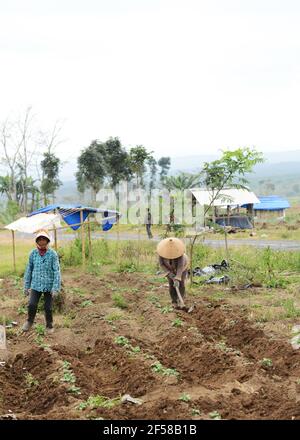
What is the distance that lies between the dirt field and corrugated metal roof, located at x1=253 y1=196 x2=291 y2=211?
3163 centimetres

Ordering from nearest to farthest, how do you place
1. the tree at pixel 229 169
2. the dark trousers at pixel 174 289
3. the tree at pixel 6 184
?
the dark trousers at pixel 174 289, the tree at pixel 229 169, the tree at pixel 6 184

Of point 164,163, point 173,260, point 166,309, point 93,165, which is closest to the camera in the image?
point 166,309

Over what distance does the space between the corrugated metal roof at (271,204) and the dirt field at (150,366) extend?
31.6 meters

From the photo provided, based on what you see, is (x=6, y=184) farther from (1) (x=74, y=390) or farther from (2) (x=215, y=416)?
(2) (x=215, y=416)

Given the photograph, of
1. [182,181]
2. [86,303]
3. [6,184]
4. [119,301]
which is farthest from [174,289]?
[6,184]

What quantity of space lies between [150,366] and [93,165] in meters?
38.4

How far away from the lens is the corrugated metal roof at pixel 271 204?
138ft

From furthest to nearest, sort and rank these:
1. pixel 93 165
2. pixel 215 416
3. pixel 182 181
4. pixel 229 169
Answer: pixel 93 165
pixel 182 181
pixel 229 169
pixel 215 416

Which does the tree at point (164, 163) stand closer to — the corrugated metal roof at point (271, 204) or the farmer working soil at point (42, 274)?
the corrugated metal roof at point (271, 204)

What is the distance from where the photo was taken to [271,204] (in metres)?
43.2

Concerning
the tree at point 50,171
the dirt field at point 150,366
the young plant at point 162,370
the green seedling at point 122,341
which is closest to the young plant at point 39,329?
the dirt field at point 150,366

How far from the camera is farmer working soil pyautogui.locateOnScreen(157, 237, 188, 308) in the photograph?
33.6 feet

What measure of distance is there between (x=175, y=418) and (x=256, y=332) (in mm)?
3707

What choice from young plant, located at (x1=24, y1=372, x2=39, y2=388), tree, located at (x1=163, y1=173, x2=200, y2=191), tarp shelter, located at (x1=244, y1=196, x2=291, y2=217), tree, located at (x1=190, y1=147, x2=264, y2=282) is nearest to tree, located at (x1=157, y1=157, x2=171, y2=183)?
tarp shelter, located at (x1=244, y1=196, x2=291, y2=217)
